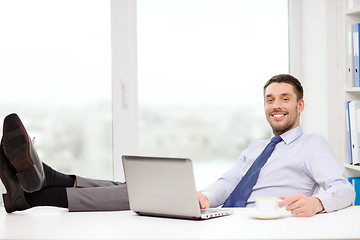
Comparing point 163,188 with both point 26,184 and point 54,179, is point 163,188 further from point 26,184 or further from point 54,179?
point 54,179

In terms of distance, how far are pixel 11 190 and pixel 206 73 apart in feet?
5.64

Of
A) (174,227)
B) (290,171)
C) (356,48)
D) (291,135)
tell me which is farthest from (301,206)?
(356,48)

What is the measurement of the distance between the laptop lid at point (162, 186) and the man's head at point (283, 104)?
975 mm

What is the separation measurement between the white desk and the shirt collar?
64 centimetres

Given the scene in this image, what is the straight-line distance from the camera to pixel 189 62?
3568mm

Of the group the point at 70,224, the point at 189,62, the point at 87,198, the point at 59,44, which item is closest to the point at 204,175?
the point at 189,62

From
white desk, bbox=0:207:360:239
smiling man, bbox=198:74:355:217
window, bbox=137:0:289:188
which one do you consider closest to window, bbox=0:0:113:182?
window, bbox=137:0:289:188

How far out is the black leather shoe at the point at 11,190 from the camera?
2158 millimetres

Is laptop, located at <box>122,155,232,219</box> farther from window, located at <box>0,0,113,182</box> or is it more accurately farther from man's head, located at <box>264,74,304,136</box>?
window, located at <box>0,0,113,182</box>

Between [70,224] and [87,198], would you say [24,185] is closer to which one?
[87,198]

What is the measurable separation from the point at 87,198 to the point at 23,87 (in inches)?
53.1

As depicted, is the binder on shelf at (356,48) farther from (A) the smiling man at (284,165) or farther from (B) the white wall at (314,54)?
(A) the smiling man at (284,165)

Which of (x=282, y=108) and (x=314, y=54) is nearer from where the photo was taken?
(x=282, y=108)

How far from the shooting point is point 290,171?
2.57 metres
